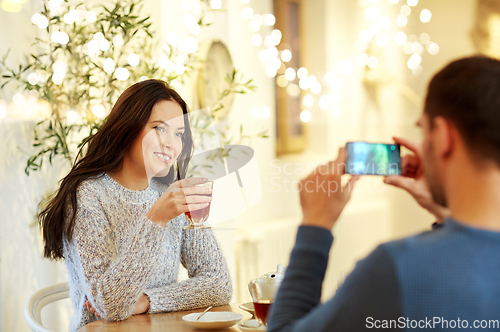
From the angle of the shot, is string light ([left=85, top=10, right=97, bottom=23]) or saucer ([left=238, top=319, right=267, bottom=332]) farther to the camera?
string light ([left=85, top=10, right=97, bottom=23])

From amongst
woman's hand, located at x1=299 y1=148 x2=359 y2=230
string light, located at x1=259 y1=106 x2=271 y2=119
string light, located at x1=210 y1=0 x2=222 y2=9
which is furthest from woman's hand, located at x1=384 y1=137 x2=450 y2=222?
string light, located at x1=259 y1=106 x2=271 y2=119

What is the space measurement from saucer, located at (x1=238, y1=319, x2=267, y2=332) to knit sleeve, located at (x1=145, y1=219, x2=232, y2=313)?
243 mm

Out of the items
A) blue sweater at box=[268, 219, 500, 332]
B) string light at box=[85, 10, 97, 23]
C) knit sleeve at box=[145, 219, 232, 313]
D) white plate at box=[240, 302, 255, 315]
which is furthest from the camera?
string light at box=[85, 10, 97, 23]

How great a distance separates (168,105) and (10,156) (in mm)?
739

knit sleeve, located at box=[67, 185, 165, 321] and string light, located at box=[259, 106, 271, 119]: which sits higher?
string light, located at box=[259, 106, 271, 119]

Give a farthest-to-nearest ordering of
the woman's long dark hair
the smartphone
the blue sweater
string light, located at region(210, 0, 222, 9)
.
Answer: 1. string light, located at region(210, 0, 222, 9)
2. the woman's long dark hair
3. the smartphone
4. the blue sweater

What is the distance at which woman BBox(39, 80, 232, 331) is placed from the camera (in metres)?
1.10

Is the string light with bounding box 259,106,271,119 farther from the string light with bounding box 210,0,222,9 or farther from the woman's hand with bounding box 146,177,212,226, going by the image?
the woman's hand with bounding box 146,177,212,226

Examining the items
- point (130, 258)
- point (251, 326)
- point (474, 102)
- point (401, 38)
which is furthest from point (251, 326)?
point (401, 38)

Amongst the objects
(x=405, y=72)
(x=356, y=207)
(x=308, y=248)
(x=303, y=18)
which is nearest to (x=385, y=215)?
(x=356, y=207)

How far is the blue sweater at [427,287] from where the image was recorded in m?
0.48

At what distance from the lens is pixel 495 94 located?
1.61ft

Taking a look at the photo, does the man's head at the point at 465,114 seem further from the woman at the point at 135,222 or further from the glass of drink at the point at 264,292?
the woman at the point at 135,222

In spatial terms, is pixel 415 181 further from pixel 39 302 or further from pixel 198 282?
pixel 39 302
